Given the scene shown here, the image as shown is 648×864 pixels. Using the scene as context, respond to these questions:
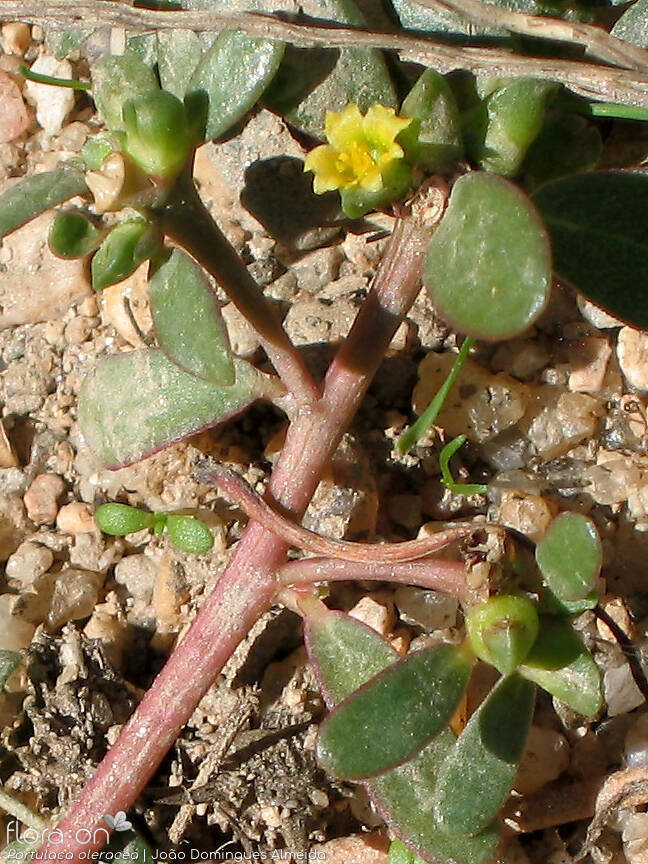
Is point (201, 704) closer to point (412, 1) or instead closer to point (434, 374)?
point (434, 374)

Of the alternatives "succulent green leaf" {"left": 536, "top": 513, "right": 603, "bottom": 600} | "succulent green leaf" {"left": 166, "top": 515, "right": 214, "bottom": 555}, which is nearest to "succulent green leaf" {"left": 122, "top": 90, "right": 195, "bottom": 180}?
"succulent green leaf" {"left": 166, "top": 515, "right": 214, "bottom": 555}

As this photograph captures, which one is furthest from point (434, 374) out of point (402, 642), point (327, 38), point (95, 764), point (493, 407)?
point (95, 764)

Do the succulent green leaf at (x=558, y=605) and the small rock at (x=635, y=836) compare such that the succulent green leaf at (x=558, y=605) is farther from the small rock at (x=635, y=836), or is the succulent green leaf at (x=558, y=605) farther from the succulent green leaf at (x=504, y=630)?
the small rock at (x=635, y=836)

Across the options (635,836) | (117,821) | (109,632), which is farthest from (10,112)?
(635,836)

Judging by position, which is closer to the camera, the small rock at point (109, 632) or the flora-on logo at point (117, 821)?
the flora-on logo at point (117, 821)

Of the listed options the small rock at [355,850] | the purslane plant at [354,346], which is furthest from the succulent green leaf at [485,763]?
the small rock at [355,850]

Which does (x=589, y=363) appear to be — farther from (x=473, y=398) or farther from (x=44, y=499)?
(x=44, y=499)
